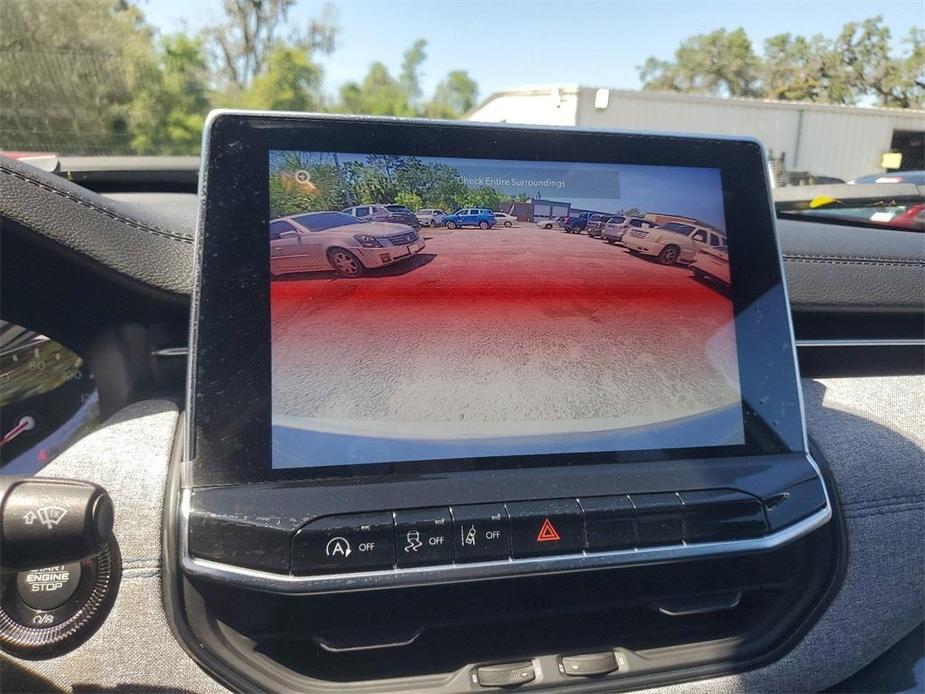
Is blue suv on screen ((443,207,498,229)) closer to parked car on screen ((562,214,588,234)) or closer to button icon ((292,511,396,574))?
parked car on screen ((562,214,588,234))

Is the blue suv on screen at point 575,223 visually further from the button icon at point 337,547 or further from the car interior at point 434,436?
the button icon at point 337,547

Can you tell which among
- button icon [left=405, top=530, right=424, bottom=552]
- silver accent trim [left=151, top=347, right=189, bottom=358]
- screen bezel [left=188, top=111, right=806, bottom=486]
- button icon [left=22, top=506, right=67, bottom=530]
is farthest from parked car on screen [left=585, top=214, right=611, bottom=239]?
button icon [left=22, top=506, right=67, bottom=530]

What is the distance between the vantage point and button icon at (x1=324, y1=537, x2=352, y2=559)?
120 centimetres

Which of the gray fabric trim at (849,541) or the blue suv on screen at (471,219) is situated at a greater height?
the blue suv on screen at (471,219)

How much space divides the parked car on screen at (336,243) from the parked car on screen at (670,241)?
46 cm

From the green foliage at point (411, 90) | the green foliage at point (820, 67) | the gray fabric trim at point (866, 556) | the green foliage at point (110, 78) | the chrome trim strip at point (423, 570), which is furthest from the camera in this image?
the green foliage at point (411, 90)

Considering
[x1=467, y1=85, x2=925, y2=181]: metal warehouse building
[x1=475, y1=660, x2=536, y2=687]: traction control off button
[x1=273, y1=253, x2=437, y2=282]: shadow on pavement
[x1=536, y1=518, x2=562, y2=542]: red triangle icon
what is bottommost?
[x1=475, y1=660, x2=536, y2=687]: traction control off button

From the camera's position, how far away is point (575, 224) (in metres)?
1.42

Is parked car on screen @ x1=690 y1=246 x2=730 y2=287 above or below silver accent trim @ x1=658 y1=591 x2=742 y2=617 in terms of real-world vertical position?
above

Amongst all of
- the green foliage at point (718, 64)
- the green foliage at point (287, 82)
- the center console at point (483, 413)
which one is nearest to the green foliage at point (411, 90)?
the green foliage at point (287, 82)

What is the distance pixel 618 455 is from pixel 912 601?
92cm

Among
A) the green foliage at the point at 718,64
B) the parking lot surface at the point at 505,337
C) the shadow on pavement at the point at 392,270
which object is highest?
the green foliage at the point at 718,64

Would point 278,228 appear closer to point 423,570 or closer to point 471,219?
point 471,219

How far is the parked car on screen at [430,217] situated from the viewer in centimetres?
133
